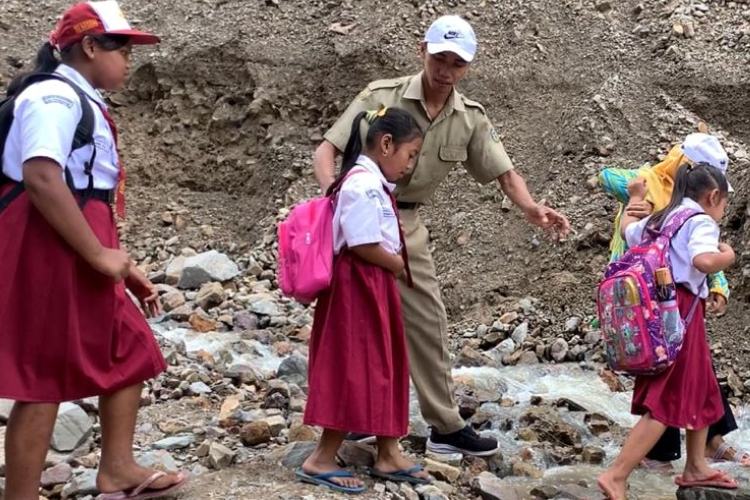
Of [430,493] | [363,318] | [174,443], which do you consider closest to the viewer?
[363,318]

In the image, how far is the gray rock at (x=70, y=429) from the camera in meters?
4.12

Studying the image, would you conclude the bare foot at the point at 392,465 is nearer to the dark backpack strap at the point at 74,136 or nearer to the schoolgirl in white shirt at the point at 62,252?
the schoolgirl in white shirt at the point at 62,252

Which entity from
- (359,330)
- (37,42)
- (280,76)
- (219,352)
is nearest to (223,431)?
(359,330)

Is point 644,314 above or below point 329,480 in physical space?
above

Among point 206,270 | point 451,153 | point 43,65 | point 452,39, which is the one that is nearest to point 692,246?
point 451,153

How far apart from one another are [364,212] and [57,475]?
5.12ft

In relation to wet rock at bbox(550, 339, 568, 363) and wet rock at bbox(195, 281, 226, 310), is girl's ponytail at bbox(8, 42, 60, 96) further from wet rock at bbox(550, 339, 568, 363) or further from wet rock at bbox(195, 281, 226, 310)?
wet rock at bbox(195, 281, 226, 310)

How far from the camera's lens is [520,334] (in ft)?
23.0

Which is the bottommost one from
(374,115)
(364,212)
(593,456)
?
(593,456)

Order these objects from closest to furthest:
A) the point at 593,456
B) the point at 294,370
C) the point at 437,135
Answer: the point at 437,135 → the point at 593,456 → the point at 294,370

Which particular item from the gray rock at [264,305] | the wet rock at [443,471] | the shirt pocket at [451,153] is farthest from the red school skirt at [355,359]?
the gray rock at [264,305]

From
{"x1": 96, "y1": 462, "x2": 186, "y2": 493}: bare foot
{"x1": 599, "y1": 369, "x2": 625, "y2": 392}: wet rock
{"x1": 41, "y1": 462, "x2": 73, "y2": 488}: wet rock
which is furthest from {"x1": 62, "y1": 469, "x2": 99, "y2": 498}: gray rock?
{"x1": 599, "y1": 369, "x2": 625, "y2": 392}: wet rock

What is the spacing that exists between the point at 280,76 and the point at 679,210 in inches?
274

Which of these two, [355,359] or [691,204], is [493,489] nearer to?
[355,359]
